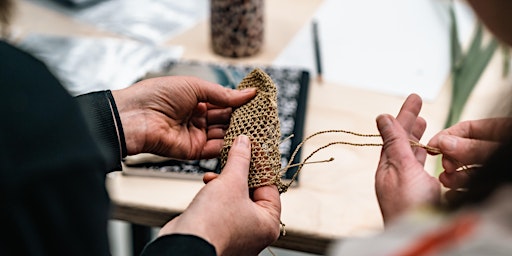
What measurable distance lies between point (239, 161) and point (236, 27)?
502mm

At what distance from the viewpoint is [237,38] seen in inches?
44.9

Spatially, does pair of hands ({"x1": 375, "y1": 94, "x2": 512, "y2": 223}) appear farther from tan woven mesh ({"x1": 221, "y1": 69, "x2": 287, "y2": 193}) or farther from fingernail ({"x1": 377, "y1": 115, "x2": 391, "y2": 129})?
tan woven mesh ({"x1": 221, "y1": 69, "x2": 287, "y2": 193})

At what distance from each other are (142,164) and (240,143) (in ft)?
0.67

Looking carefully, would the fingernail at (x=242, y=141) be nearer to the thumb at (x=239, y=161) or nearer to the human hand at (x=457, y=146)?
the thumb at (x=239, y=161)

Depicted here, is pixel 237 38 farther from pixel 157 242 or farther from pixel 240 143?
pixel 157 242

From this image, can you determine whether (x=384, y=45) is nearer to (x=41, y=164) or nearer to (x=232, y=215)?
(x=232, y=215)

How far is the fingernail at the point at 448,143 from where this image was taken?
687 mm

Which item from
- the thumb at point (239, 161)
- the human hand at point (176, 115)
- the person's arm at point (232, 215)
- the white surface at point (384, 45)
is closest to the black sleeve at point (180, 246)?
the person's arm at point (232, 215)

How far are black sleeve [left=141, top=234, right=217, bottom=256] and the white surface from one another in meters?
0.54

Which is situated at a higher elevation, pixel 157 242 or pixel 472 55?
pixel 472 55

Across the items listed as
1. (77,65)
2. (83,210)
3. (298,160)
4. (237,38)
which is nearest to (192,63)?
(237,38)

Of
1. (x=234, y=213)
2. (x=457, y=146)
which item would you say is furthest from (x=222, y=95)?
(x=457, y=146)

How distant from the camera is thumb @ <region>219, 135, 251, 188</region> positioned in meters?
0.67

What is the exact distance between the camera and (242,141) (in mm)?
709
